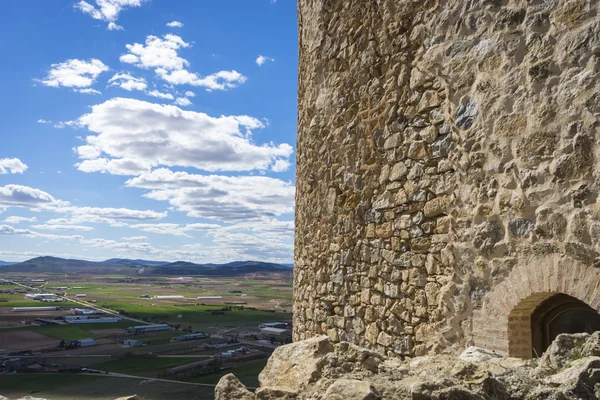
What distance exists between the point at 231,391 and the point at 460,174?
2436mm

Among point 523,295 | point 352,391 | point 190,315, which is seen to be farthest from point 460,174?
point 190,315

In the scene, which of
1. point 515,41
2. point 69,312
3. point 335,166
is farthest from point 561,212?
point 69,312

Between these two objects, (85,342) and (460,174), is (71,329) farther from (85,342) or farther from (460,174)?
(460,174)

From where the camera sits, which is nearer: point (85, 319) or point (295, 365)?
point (295, 365)

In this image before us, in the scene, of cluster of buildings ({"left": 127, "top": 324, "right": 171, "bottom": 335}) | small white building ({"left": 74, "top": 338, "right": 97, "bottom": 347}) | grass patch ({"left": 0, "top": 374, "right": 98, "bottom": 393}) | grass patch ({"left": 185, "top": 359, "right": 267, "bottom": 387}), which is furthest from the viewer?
cluster of buildings ({"left": 127, "top": 324, "right": 171, "bottom": 335})

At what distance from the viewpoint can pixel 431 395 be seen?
6.12ft

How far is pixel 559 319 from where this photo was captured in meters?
3.48

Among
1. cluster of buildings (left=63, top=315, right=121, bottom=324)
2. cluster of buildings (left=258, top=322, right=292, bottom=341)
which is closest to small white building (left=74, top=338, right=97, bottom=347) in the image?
cluster of buildings (left=63, top=315, right=121, bottom=324)

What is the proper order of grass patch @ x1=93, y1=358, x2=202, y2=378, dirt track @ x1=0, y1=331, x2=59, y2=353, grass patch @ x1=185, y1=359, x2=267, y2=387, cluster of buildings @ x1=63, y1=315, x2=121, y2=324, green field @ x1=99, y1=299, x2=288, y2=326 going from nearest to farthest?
grass patch @ x1=185, y1=359, x2=267, y2=387 < grass patch @ x1=93, y1=358, x2=202, y2=378 < dirt track @ x1=0, y1=331, x2=59, y2=353 < cluster of buildings @ x1=63, y1=315, x2=121, y2=324 < green field @ x1=99, y1=299, x2=288, y2=326

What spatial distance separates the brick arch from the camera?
3.02 m

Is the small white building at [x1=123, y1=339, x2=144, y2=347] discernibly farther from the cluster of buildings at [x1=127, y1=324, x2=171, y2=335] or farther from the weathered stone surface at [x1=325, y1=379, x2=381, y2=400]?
the weathered stone surface at [x1=325, y1=379, x2=381, y2=400]

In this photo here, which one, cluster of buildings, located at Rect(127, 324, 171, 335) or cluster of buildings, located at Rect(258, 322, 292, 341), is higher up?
cluster of buildings, located at Rect(258, 322, 292, 341)

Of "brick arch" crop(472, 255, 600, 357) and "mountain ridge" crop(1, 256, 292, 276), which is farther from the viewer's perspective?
"mountain ridge" crop(1, 256, 292, 276)

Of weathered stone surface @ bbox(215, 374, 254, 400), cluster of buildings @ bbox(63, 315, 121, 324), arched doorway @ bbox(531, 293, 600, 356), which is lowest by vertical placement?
cluster of buildings @ bbox(63, 315, 121, 324)
